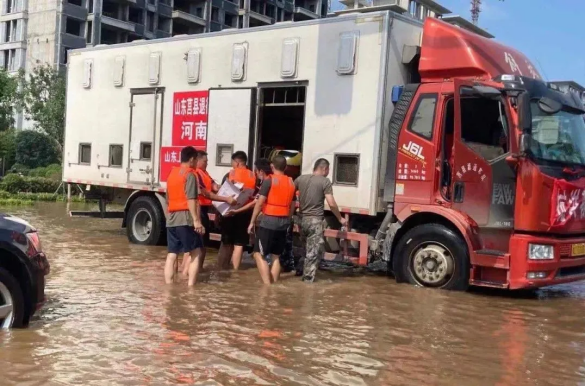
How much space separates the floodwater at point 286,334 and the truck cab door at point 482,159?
1.03 m

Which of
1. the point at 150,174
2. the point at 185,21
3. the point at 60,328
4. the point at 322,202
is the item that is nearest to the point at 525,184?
the point at 322,202

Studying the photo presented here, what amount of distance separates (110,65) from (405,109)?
20.9ft

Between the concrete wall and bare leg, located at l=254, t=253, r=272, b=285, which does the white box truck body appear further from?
the concrete wall

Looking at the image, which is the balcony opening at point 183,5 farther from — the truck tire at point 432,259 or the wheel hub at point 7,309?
the wheel hub at point 7,309

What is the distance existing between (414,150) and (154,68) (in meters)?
5.30

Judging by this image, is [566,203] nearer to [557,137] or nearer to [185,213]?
[557,137]

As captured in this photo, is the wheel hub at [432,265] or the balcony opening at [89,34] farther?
the balcony opening at [89,34]

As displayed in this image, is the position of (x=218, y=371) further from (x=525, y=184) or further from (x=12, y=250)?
(x=525, y=184)

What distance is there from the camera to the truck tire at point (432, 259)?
8148mm

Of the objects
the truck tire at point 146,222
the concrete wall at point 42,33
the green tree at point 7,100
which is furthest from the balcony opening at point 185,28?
the truck tire at point 146,222

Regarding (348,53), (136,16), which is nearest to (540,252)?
(348,53)

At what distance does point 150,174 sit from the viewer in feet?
38.4

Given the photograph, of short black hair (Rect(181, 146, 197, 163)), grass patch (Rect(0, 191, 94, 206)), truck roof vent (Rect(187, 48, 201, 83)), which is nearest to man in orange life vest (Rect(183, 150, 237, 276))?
short black hair (Rect(181, 146, 197, 163))

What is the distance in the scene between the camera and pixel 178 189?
8047 millimetres
